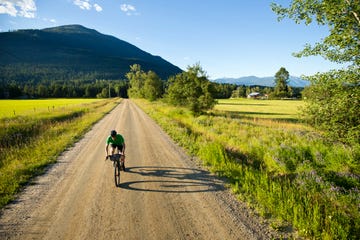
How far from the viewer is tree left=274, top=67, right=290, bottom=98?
9238cm

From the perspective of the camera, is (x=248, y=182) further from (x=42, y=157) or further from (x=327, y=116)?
(x=42, y=157)

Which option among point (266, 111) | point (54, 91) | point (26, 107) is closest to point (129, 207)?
point (266, 111)

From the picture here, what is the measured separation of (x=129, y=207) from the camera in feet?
17.8

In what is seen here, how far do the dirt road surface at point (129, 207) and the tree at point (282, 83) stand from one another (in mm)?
99116

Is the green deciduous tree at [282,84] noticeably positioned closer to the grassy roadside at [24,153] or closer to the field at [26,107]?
the field at [26,107]

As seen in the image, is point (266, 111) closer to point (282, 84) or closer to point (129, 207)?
point (129, 207)

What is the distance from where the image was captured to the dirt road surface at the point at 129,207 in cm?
441

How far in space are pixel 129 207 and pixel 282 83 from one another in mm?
107271

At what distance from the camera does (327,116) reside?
6.14 m

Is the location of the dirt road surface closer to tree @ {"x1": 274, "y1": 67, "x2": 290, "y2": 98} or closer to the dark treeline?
tree @ {"x1": 274, "y1": 67, "x2": 290, "y2": 98}

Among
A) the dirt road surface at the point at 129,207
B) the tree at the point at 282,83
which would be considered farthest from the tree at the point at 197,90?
the tree at the point at 282,83

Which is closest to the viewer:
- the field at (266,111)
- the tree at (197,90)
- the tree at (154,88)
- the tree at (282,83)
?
the tree at (197,90)

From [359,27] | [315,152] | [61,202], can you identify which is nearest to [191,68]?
[315,152]

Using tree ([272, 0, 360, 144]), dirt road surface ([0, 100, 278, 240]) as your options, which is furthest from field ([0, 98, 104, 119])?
tree ([272, 0, 360, 144])
